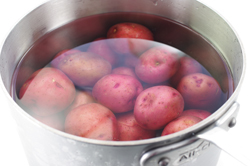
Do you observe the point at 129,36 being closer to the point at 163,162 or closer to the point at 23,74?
the point at 23,74

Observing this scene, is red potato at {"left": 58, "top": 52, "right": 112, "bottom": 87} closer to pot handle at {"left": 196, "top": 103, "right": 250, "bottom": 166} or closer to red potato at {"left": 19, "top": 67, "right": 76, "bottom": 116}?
red potato at {"left": 19, "top": 67, "right": 76, "bottom": 116}

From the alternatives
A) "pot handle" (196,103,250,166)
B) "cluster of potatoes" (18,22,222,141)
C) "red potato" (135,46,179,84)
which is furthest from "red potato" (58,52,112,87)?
"pot handle" (196,103,250,166)

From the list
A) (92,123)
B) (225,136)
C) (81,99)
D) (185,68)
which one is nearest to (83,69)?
(81,99)

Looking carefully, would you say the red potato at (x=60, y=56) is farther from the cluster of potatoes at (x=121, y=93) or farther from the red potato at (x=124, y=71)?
the red potato at (x=124, y=71)

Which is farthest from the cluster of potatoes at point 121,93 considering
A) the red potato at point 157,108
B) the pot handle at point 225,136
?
the pot handle at point 225,136

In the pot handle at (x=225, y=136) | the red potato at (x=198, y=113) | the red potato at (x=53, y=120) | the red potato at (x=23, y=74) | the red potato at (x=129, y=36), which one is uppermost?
the red potato at (x=129, y=36)

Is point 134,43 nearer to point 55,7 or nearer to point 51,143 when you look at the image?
point 55,7

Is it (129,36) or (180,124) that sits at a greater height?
(129,36)

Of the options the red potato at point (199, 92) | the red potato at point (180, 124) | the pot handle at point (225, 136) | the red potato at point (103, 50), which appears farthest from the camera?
the red potato at point (103, 50)
